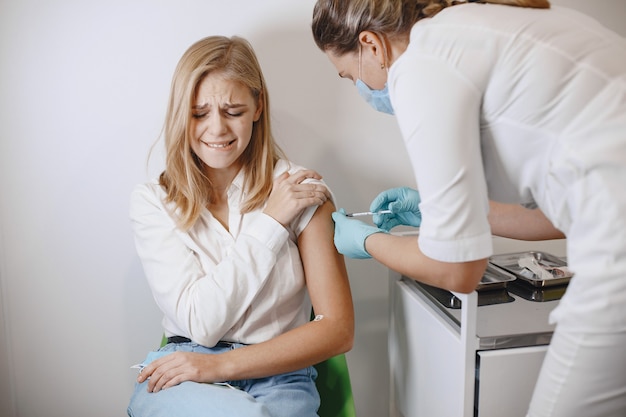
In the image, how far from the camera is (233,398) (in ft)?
4.22

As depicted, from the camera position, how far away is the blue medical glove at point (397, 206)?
1.47 m

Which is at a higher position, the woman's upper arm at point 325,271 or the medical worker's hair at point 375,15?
the medical worker's hair at point 375,15

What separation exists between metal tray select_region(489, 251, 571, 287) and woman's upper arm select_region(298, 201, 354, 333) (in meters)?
0.48

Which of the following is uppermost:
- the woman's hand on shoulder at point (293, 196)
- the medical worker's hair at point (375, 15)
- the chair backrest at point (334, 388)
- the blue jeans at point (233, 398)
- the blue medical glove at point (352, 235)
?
the medical worker's hair at point (375, 15)

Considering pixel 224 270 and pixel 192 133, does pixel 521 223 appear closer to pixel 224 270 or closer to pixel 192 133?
pixel 224 270

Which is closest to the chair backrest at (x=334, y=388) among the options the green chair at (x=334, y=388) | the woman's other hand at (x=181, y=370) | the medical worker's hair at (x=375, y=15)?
the green chair at (x=334, y=388)

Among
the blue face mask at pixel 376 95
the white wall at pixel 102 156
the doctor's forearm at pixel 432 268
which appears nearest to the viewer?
the doctor's forearm at pixel 432 268

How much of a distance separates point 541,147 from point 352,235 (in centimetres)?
50

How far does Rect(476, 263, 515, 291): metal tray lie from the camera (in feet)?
4.99

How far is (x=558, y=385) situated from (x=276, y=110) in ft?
3.92

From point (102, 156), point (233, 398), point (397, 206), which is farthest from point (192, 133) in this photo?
point (233, 398)

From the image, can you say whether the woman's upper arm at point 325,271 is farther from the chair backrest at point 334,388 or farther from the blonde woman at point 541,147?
the blonde woman at point 541,147

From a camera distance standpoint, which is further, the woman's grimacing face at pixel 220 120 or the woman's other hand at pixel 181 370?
→ the woman's grimacing face at pixel 220 120

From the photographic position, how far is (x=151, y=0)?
172cm
